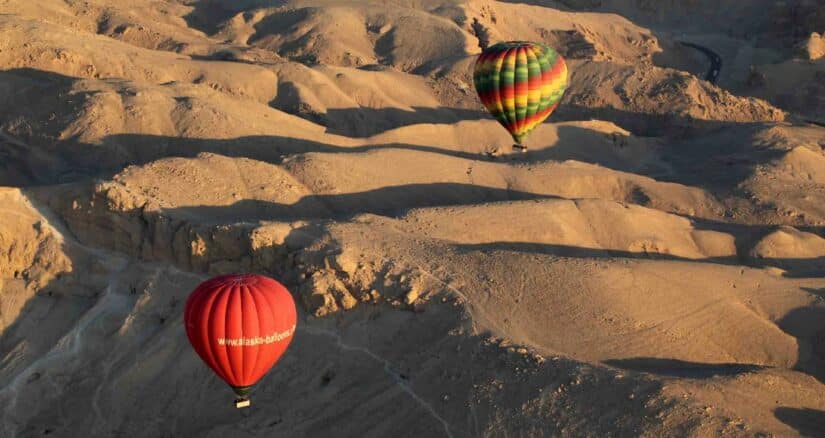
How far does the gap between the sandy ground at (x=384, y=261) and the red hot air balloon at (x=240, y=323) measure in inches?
107

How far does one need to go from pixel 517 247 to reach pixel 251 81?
19.5 metres

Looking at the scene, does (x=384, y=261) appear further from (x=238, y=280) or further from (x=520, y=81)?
(x=520, y=81)

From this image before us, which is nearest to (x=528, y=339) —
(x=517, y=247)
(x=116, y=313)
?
(x=517, y=247)

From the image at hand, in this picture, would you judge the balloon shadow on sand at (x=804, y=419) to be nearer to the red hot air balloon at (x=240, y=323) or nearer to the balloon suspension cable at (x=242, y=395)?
the red hot air balloon at (x=240, y=323)

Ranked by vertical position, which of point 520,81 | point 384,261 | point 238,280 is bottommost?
point 384,261

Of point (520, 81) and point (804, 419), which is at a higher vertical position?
point (520, 81)

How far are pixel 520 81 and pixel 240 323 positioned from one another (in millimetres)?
13961

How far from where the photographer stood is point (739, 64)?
5738 cm

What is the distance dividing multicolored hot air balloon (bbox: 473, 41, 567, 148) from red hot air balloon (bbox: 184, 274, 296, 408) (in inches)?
494

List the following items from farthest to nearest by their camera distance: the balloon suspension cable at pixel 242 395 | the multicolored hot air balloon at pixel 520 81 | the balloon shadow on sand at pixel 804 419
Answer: the multicolored hot air balloon at pixel 520 81
the balloon suspension cable at pixel 242 395
the balloon shadow on sand at pixel 804 419

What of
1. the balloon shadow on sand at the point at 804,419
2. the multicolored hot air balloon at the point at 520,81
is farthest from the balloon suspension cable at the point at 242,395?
the multicolored hot air balloon at the point at 520,81

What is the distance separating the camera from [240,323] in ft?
52.7

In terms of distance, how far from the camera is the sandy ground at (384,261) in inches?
698

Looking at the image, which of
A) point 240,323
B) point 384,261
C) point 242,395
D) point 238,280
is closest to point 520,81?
point 384,261
